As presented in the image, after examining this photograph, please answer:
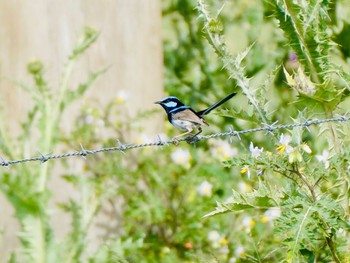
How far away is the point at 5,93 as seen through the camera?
5.68m

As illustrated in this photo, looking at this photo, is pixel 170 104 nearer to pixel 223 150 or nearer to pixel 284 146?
pixel 284 146

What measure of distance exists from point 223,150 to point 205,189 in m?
0.36

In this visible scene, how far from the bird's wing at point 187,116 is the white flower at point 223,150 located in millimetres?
2166

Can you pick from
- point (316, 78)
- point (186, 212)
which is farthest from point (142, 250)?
point (316, 78)

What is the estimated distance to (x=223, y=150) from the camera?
595cm

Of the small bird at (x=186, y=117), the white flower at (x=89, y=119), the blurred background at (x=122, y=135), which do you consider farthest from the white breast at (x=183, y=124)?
the white flower at (x=89, y=119)

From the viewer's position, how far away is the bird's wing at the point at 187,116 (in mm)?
3689

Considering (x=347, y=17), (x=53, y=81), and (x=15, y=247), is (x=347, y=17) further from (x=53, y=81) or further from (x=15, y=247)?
(x=15, y=247)

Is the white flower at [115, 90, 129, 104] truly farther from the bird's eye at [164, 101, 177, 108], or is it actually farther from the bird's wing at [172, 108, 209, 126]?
the bird's wing at [172, 108, 209, 126]

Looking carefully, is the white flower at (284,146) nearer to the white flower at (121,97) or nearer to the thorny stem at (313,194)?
the thorny stem at (313,194)

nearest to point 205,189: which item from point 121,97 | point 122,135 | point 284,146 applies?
point 122,135

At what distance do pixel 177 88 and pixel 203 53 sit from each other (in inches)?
10.9

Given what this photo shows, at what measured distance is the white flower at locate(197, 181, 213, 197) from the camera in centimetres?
565

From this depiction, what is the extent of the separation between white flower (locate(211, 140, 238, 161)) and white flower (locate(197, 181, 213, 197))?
26cm
